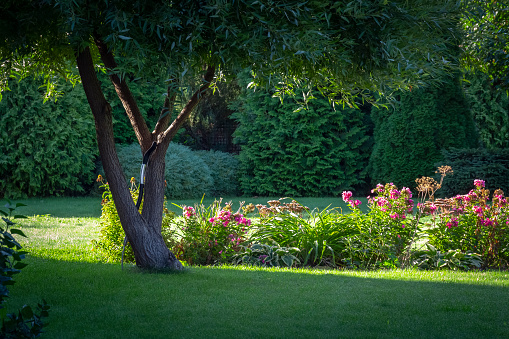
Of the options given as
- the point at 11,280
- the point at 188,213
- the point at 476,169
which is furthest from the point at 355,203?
the point at 476,169

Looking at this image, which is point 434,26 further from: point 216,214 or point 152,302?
point 216,214

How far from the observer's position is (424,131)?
13.9 m

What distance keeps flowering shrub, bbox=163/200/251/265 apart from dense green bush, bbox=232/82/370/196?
9.00m

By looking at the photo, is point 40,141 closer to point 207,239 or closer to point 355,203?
point 207,239

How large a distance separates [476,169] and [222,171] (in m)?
7.77

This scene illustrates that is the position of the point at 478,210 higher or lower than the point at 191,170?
lower

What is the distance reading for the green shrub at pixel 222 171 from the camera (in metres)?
15.5

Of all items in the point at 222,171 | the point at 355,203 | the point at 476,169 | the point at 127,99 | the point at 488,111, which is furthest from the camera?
the point at 222,171

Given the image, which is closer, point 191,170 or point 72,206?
point 72,206

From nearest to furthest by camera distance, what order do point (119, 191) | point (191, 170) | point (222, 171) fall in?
1. point (119, 191)
2. point (191, 170)
3. point (222, 171)

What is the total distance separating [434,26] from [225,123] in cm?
1432

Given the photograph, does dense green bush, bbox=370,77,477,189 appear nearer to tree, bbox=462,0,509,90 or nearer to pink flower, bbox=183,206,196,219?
tree, bbox=462,0,509,90

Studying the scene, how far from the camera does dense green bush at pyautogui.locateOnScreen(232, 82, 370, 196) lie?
49.2 feet

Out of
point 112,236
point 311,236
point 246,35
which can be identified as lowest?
point 112,236
